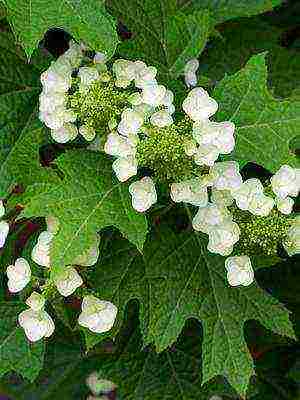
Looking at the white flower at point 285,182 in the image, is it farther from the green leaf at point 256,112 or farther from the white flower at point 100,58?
the white flower at point 100,58

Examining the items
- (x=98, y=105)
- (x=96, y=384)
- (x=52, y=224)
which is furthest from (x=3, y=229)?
(x=96, y=384)

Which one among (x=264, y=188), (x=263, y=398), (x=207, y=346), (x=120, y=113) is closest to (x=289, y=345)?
(x=263, y=398)

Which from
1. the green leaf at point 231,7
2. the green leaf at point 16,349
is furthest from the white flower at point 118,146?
the green leaf at point 231,7

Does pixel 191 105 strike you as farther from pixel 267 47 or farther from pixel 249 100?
pixel 267 47

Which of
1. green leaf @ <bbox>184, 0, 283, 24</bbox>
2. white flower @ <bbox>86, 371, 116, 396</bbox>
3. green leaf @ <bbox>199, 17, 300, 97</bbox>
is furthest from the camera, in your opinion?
white flower @ <bbox>86, 371, 116, 396</bbox>

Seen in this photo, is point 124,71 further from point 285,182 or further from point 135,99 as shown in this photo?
point 285,182

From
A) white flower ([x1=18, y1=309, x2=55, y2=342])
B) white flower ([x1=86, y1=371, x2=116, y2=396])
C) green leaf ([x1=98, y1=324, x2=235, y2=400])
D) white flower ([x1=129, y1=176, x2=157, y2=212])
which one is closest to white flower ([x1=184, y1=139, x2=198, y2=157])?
white flower ([x1=129, y1=176, x2=157, y2=212])

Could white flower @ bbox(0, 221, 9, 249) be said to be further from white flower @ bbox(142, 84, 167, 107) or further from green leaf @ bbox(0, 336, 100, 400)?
green leaf @ bbox(0, 336, 100, 400)
